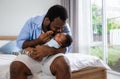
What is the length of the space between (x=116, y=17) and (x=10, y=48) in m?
1.87

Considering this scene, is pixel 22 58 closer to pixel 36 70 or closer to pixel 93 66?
pixel 36 70

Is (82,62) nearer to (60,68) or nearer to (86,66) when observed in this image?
(86,66)

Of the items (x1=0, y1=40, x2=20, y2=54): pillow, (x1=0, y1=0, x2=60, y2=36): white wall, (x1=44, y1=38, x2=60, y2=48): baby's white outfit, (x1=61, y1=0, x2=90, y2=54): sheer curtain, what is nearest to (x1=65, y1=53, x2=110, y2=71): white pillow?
(x1=44, y1=38, x2=60, y2=48): baby's white outfit

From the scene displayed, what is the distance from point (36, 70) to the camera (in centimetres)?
159

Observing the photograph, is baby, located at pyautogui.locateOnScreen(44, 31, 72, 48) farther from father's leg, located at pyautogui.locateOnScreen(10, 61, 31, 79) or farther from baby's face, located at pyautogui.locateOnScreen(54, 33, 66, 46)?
father's leg, located at pyautogui.locateOnScreen(10, 61, 31, 79)

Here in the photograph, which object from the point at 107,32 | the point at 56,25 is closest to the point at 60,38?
the point at 56,25

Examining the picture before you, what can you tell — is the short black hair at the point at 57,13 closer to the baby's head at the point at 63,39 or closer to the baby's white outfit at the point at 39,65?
the baby's head at the point at 63,39

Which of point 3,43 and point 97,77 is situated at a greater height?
point 3,43

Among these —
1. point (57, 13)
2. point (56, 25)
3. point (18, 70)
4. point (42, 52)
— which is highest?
point (57, 13)

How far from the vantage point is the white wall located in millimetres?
3507

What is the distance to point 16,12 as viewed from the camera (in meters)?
3.67

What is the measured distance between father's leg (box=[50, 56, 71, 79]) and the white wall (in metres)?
2.23

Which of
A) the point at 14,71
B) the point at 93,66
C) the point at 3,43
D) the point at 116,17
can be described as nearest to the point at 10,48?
the point at 3,43

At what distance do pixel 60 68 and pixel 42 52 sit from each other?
0.22 m
